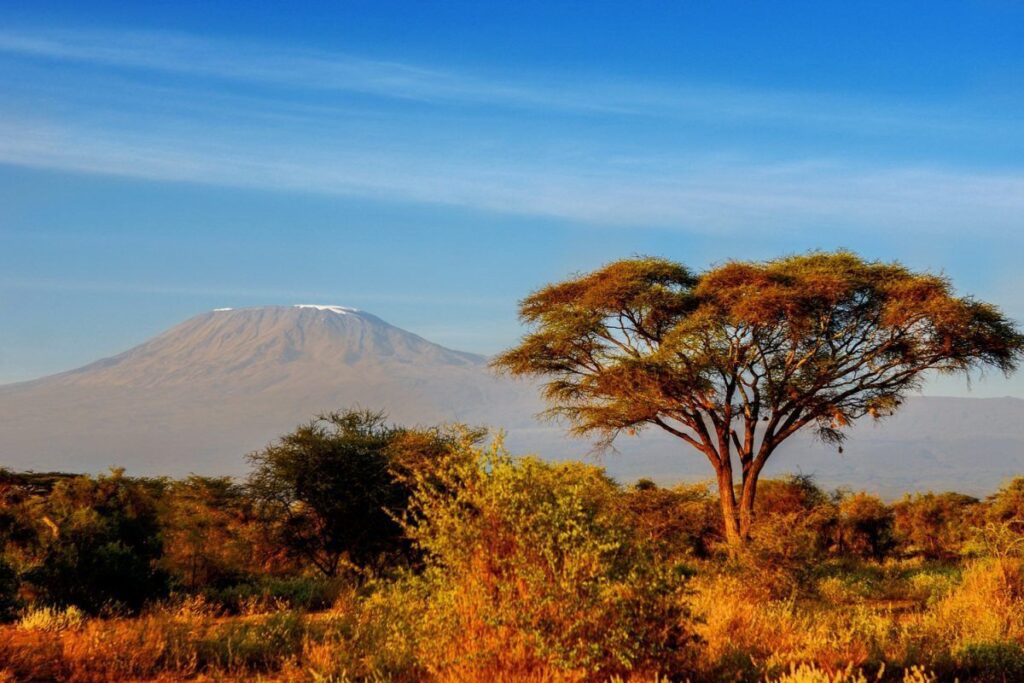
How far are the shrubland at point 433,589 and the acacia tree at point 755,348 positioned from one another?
5.00 metres

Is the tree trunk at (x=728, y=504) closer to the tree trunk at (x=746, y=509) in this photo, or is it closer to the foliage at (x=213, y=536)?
the tree trunk at (x=746, y=509)

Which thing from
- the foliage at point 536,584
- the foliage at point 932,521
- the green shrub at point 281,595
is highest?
the foliage at point 536,584

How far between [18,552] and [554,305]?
17.3m

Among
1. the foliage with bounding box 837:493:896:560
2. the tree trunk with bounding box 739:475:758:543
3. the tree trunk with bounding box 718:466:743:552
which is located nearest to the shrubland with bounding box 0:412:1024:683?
the tree trunk with bounding box 739:475:758:543

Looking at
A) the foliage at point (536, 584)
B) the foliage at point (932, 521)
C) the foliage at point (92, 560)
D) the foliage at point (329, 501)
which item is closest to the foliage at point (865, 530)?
the foliage at point (932, 521)

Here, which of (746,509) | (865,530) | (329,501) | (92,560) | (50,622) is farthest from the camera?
(865,530)

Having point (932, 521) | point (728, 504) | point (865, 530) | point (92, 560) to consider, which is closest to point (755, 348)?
point (728, 504)

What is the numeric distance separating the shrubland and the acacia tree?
197 inches

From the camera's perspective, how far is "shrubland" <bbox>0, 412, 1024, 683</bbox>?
8461 millimetres

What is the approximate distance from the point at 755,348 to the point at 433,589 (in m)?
19.0

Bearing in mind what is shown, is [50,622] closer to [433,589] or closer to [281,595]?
[433,589]

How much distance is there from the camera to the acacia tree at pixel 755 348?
2531 centimetres

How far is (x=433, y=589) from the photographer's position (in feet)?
29.0

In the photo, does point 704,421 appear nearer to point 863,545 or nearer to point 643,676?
point 863,545
